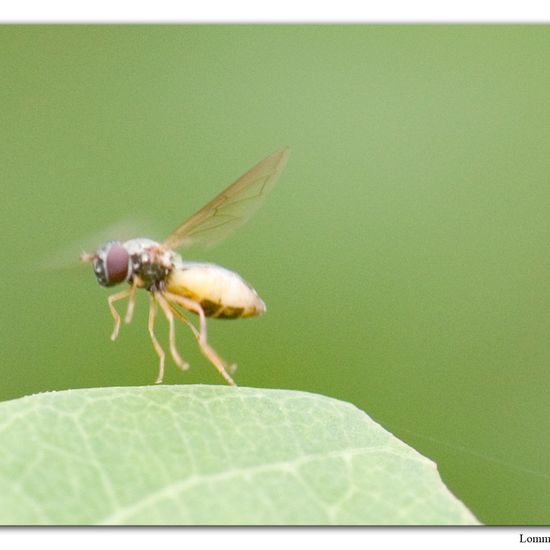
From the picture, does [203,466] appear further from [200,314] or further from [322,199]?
[322,199]

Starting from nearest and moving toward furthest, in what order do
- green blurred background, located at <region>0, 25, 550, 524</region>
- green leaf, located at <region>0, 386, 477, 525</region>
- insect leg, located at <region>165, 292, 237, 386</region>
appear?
green leaf, located at <region>0, 386, 477, 525</region>, insect leg, located at <region>165, 292, 237, 386</region>, green blurred background, located at <region>0, 25, 550, 524</region>

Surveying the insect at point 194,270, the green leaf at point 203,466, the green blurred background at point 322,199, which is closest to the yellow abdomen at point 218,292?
the insect at point 194,270

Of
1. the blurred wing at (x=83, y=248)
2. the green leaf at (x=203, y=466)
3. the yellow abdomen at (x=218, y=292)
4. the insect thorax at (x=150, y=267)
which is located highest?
the blurred wing at (x=83, y=248)

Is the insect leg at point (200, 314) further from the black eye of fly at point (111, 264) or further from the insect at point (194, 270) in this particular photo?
the black eye of fly at point (111, 264)

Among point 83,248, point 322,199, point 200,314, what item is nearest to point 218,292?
point 200,314

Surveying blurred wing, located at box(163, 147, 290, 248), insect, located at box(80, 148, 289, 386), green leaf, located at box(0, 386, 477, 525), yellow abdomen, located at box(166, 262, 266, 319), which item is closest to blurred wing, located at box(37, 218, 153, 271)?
insect, located at box(80, 148, 289, 386)

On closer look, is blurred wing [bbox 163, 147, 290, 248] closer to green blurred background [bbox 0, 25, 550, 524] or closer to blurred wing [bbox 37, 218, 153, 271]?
blurred wing [bbox 37, 218, 153, 271]

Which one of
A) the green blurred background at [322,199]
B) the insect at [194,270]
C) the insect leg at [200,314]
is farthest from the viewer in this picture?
the green blurred background at [322,199]
